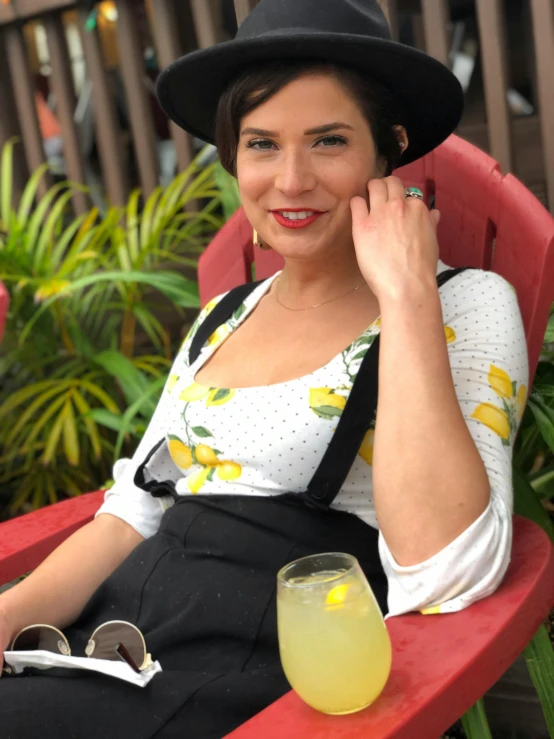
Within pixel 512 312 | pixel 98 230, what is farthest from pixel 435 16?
pixel 512 312

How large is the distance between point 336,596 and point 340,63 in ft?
2.79

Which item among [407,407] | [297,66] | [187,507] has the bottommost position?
[187,507]

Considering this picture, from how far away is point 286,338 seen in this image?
1614mm

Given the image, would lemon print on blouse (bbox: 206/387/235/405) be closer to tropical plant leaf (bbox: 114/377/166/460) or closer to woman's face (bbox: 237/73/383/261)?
woman's face (bbox: 237/73/383/261)

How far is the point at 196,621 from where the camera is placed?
52.6 inches

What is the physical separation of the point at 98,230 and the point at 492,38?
1.32 m

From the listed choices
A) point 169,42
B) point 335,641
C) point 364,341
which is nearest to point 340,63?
point 364,341

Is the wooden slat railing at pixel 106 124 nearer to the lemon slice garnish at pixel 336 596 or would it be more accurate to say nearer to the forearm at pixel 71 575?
the forearm at pixel 71 575

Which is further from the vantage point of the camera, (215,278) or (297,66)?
(215,278)

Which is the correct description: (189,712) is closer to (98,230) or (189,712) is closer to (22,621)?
(22,621)

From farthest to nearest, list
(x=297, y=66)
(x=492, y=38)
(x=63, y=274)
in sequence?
(x=63, y=274), (x=492, y=38), (x=297, y=66)

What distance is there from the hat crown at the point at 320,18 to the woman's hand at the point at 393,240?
0.76 feet

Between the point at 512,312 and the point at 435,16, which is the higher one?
the point at 435,16

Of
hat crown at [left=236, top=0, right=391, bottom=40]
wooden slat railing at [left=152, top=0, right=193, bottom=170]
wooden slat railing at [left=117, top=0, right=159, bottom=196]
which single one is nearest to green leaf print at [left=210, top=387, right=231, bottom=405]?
hat crown at [left=236, top=0, right=391, bottom=40]
